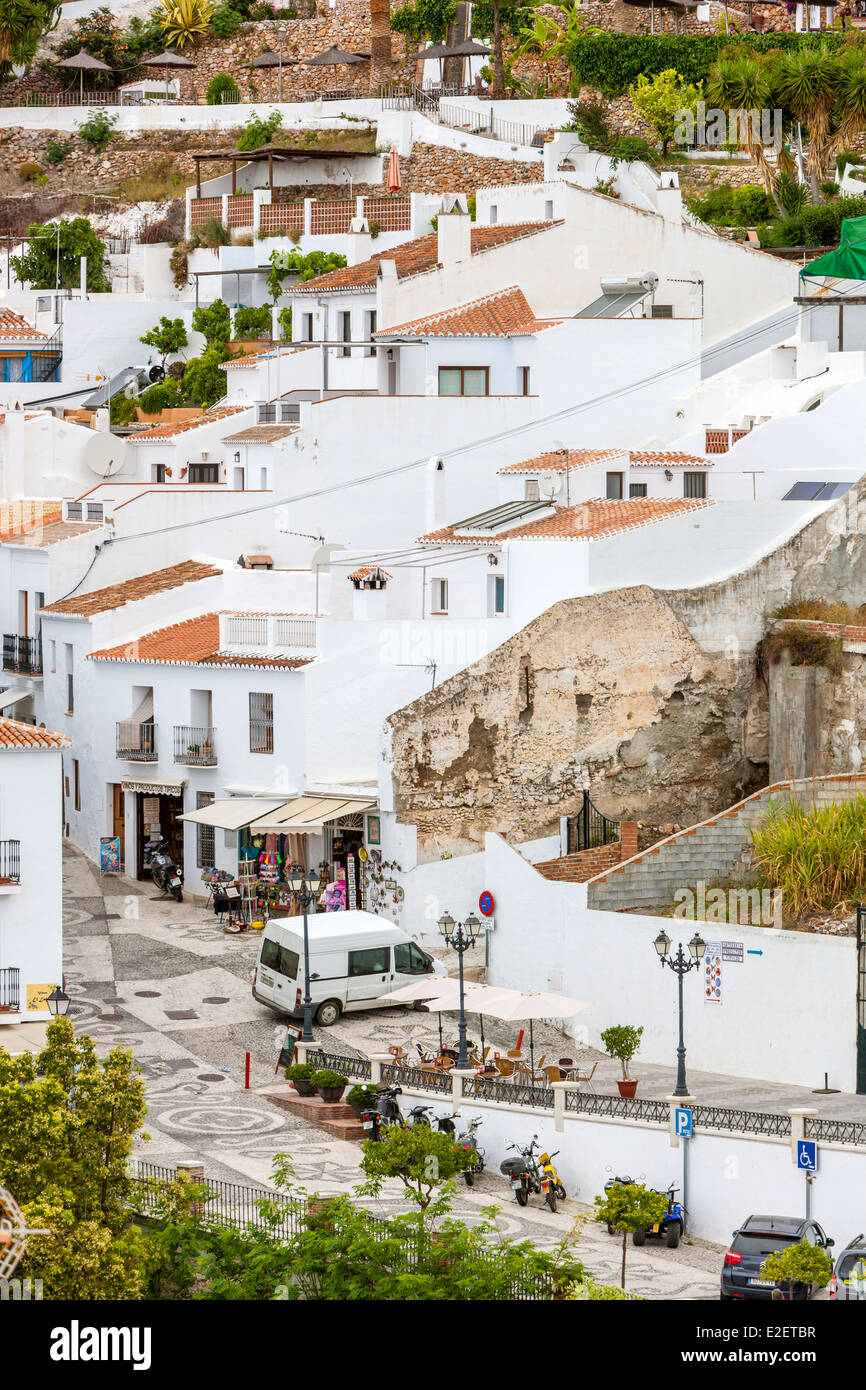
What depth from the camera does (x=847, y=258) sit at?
187ft

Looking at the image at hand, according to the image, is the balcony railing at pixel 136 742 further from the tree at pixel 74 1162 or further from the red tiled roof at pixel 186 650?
the tree at pixel 74 1162

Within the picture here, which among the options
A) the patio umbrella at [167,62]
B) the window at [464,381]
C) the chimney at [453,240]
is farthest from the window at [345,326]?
the patio umbrella at [167,62]

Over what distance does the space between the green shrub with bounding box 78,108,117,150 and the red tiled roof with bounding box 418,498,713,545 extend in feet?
150

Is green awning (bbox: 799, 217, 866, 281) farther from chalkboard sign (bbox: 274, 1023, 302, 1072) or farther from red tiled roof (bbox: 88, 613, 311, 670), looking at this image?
chalkboard sign (bbox: 274, 1023, 302, 1072)

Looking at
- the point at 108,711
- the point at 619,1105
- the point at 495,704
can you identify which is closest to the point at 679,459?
the point at 495,704

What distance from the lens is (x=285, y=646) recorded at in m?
47.5

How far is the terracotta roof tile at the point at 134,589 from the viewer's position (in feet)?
172

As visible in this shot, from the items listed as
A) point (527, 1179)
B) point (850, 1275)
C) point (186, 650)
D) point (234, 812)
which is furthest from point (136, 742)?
point (850, 1275)

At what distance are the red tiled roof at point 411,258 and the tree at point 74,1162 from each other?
36396 mm

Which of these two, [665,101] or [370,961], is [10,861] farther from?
[665,101]

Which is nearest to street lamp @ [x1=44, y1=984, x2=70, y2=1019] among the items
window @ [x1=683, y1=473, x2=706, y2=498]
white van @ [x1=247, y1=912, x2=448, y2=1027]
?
white van @ [x1=247, y1=912, x2=448, y2=1027]

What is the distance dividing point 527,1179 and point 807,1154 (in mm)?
3836

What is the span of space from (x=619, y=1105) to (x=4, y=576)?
3054 centimetres

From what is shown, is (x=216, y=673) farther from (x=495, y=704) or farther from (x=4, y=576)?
(x=4, y=576)
